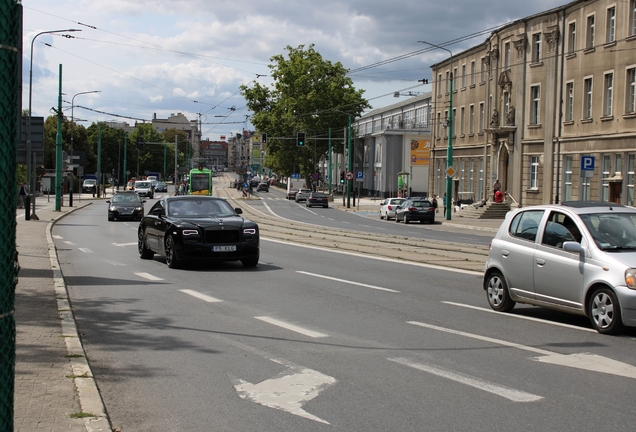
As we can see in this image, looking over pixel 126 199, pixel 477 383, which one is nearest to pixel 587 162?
pixel 126 199

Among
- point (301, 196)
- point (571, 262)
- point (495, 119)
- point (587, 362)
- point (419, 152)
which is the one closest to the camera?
point (587, 362)

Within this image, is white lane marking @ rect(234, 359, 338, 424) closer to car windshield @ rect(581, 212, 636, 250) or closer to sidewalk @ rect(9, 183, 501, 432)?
sidewalk @ rect(9, 183, 501, 432)

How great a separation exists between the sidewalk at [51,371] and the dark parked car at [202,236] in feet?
13.1

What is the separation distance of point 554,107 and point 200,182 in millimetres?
27231

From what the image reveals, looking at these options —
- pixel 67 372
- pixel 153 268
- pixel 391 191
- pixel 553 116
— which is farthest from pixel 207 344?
pixel 391 191

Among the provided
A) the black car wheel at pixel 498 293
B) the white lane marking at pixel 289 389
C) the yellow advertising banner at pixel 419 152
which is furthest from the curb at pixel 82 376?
the yellow advertising banner at pixel 419 152

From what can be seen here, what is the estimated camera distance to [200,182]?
61344mm

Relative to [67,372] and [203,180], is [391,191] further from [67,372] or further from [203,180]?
[67,372]

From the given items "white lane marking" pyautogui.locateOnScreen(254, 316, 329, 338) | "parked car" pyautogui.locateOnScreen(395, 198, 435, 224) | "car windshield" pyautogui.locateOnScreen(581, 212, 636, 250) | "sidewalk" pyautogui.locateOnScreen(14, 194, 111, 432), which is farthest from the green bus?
"car windshield" pyautogui.locateOnScreen(581, 212, 636, 250)

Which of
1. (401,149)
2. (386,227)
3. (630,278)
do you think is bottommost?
(386,227)

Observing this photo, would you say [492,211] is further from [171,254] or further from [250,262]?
[171,254]

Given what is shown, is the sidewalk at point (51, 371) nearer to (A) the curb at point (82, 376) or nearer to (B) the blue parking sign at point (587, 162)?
(A) the curb at point (82, 376)

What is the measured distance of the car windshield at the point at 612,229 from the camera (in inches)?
380

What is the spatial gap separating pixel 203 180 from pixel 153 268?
147 ft
